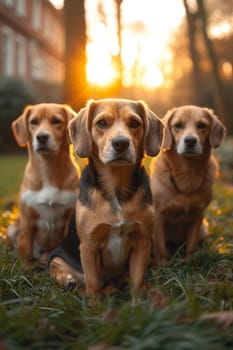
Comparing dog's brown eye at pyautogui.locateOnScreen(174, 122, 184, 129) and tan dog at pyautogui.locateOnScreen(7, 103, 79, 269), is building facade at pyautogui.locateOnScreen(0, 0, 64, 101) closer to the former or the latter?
tan dog at pyautogui.locateOnScreen(7, 103, 79, 269)

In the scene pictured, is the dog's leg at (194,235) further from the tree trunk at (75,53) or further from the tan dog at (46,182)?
the tree trunk at (75,53)

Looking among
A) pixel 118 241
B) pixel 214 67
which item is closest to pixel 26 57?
pixel 214 67

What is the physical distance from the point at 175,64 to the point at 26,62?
14.9 metres

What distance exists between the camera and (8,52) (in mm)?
26484

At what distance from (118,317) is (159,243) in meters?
1.90

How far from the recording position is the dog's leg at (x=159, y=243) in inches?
169

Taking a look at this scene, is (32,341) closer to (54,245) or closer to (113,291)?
(113,291)

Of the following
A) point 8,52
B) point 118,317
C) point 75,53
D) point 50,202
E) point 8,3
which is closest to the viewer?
point 118,317

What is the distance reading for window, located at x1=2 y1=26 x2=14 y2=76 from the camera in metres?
25.5

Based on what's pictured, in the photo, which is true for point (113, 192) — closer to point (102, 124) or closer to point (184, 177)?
point (102, 124)

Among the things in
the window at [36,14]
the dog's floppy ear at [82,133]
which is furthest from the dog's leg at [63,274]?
the window at [36,14]

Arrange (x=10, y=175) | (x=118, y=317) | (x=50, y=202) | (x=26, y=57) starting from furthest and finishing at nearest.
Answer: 1. (x=26, y=57)
2. (x=10, y=175)
3. (x=50, y=202)
4. (x=118, y=317)

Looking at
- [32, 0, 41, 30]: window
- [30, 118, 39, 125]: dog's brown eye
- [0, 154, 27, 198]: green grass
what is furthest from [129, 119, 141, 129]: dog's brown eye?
[32, 0, 41, 30]: window

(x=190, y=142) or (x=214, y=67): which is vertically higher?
(x=214, y=67)
